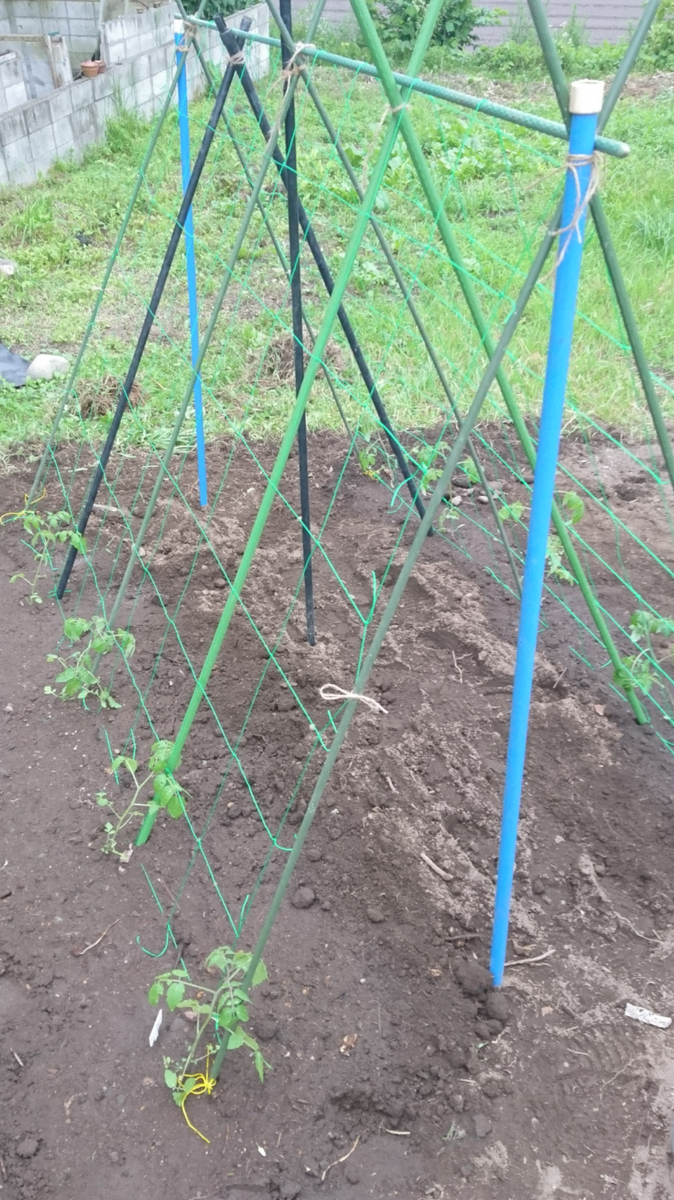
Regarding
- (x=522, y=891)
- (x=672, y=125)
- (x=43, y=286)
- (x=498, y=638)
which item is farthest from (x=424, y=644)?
(x=672, y=125)

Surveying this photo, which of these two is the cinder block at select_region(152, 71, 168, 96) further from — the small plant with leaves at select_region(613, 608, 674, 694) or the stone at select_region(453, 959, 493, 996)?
the stone at select_region(453, 959, 493, 996)

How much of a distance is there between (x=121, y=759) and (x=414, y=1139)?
123 centimetres

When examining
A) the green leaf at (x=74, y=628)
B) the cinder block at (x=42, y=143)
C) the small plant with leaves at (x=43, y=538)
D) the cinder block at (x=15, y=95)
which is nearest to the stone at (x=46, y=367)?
the small plant with leaves at (x=43, y=538)

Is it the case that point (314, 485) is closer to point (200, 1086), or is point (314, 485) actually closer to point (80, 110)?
point (200, 1086)

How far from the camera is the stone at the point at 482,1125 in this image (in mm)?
1812

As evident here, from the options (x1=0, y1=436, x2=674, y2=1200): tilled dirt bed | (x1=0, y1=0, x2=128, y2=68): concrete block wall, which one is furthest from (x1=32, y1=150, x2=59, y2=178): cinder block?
(x1=0, y1=436, x2=674, y2=1200): tilled dirt bed

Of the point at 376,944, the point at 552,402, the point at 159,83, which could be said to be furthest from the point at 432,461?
the point at 159,83

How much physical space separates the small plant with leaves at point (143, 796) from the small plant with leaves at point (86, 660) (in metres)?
0.29

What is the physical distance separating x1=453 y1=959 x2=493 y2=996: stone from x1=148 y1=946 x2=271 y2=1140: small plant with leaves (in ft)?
1.59

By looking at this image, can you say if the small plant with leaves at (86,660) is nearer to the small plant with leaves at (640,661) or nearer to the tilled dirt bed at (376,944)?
the tilled dirt bed at (376,944)

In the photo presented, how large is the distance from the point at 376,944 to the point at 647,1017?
659 mm

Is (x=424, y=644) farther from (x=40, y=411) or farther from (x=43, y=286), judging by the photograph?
(x=43, y=286)

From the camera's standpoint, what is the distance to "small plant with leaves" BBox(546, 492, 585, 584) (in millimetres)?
2512

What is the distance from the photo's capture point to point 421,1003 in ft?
6.71
